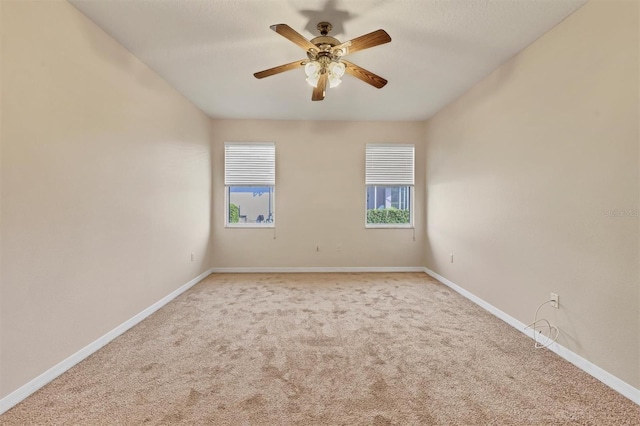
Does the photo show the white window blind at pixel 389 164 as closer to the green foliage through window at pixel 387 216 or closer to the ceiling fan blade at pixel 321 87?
the green foliage through window at pixel 387 216

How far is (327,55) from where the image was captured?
7.04 ft

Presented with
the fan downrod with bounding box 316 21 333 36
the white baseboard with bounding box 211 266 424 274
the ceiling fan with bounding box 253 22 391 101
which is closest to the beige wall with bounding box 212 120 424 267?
the white baseboard with bounding box 211 266 424 274

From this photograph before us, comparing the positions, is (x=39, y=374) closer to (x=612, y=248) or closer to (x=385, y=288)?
(x=385, y=288)

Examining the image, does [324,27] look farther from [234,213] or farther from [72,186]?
[234,213]

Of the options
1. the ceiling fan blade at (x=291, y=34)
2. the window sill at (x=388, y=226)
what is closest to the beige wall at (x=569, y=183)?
the window sill at (x=388, y=226)

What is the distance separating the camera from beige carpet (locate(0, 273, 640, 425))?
4.96ft

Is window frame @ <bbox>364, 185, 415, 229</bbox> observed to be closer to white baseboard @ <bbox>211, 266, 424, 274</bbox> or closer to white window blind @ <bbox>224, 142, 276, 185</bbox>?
white baseboard @ <bbox>211, 266, 424, 274</bbox>

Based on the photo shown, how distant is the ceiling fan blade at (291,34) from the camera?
5.86ft

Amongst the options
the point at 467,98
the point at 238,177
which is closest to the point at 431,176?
the point at 467,98

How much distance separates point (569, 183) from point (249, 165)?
4103mm

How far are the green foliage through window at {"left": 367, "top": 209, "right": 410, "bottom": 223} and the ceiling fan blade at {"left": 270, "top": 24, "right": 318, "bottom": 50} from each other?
322 cm

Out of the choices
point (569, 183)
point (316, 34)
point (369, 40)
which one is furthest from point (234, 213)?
point (569, 183)

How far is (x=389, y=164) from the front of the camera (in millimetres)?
4820

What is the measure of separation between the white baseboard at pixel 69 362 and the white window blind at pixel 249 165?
2.26 metres
